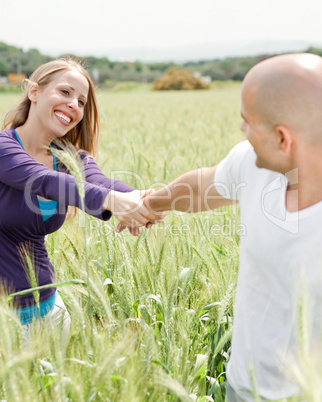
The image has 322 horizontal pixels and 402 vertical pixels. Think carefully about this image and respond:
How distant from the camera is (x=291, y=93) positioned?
1.02m

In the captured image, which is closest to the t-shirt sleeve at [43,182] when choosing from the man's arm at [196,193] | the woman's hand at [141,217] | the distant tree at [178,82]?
the woman's hand at [141,217]

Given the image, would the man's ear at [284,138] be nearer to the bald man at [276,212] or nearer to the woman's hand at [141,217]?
the bald man at [276,212]

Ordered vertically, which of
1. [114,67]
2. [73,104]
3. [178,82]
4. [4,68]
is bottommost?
[178,82]

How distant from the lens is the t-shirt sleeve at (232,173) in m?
1.26

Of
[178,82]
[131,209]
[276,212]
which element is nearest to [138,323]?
[131,209]

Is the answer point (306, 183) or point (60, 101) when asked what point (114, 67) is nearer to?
point (60, 101)

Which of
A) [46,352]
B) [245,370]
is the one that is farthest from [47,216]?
[245,370]

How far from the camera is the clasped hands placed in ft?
5.42

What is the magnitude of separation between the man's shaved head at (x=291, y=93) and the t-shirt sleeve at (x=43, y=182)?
2.27 ft

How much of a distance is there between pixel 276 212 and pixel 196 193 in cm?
32

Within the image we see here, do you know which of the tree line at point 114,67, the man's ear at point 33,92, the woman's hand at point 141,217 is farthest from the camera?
the tree line at point 114,67

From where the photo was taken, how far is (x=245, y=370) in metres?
1.23

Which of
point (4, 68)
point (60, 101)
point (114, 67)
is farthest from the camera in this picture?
point (114, 67)

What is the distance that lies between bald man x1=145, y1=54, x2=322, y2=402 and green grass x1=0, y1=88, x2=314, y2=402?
14cm
